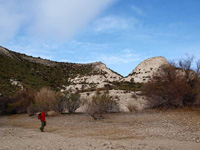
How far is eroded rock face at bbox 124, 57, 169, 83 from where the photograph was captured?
5271 centimetres

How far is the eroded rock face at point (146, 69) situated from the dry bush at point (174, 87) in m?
31.3

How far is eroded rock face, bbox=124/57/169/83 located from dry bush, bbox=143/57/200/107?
3129 cm

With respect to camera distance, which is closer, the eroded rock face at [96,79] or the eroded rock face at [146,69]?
the eroded rock face at [96,79]

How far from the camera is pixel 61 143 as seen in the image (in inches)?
313

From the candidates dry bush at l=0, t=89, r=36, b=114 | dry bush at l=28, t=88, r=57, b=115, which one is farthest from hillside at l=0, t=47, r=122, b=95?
dry bush at l=28, t=88, r=57, b=115

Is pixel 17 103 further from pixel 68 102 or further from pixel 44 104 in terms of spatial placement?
pixel 68 102

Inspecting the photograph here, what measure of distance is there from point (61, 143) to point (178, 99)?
1313cm

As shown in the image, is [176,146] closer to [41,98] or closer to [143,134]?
[143,134]

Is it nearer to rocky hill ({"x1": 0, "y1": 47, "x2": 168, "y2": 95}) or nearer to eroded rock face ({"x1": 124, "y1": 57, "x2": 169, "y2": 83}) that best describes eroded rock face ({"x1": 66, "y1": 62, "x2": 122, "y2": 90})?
rocky hill ({"x1": 0, "y1": 47, "x2": 168, "y2": 95})

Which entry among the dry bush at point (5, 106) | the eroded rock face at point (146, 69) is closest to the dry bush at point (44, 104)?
the dry bush at point (5, 106)

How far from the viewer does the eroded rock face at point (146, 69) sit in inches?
2075

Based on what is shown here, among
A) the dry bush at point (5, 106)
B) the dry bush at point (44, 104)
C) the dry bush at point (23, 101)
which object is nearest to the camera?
the dry bush at point (44, 104)

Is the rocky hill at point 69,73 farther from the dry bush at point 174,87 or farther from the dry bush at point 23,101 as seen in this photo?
the dry bush at point 174,87

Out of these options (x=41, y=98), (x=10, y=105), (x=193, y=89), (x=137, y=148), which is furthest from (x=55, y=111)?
(x=137, y=148)
